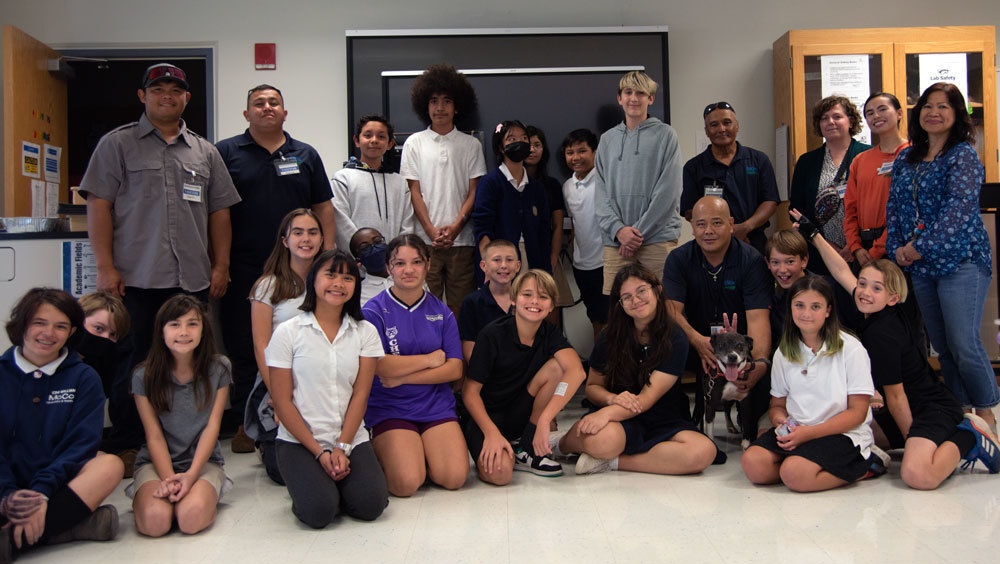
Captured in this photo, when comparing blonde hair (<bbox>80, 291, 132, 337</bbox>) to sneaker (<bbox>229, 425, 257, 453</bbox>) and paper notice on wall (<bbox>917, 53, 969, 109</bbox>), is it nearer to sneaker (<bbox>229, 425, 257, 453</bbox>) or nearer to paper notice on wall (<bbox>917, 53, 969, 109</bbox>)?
sneaker (<bbox>229, 425, 257, 453</bbox>)

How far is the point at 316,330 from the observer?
2521 millimetres

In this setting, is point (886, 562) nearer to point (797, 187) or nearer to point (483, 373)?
point (483, 373)

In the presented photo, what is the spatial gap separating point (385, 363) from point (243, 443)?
3.09 ft

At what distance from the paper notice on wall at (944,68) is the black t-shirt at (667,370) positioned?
289 cm

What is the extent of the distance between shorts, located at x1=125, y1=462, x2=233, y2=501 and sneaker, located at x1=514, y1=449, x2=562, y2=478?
0.99 meters

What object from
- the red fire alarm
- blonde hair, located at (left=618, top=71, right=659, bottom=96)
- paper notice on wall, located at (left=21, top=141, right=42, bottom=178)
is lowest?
paper notice on wall, located at (left=21, top=141, right=42, bottom=178)

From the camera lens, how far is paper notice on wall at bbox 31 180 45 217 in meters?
4.58

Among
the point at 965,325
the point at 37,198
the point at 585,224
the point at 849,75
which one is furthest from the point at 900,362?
the point at 37,198

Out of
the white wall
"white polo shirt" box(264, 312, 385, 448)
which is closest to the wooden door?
the white wall

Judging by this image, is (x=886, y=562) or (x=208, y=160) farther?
(x=208, y=160)

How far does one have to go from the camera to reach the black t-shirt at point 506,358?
2850mm

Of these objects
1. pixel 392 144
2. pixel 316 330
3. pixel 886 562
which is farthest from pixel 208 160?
pixel 886 562

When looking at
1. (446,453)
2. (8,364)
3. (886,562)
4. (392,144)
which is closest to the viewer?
(886,562)

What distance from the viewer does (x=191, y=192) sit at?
3203mm
